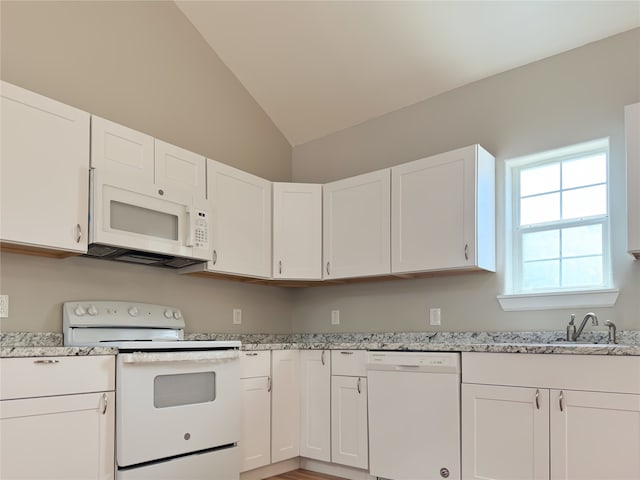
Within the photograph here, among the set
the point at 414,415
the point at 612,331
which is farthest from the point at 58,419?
the point at 612,331

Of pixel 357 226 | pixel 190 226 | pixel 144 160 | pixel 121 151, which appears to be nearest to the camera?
pixel 121 151

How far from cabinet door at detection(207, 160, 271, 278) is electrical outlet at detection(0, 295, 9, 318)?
3.76 feet

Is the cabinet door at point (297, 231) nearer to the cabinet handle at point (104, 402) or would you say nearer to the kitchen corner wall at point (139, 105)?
the kitchen corner wall at point (139, 105)

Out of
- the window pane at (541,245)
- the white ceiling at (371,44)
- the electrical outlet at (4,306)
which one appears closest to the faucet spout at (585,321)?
the window pane at (541,245)

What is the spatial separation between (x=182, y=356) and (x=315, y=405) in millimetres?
1115

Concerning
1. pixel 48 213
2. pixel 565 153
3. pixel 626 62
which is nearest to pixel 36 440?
pixel 48 213

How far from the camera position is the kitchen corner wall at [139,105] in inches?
117

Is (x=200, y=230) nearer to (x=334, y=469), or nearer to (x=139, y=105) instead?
(x=139, y=105)

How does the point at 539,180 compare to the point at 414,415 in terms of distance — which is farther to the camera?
the point at 539,180

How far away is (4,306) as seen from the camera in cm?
280

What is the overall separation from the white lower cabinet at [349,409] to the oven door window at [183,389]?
2.76ft

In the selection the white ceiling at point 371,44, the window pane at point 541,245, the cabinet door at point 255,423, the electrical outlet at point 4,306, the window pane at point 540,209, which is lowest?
the cabinet door at point 255,423

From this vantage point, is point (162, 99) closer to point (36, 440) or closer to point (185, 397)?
point (185, 397)

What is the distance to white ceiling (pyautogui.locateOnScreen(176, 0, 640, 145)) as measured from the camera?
3252mm
